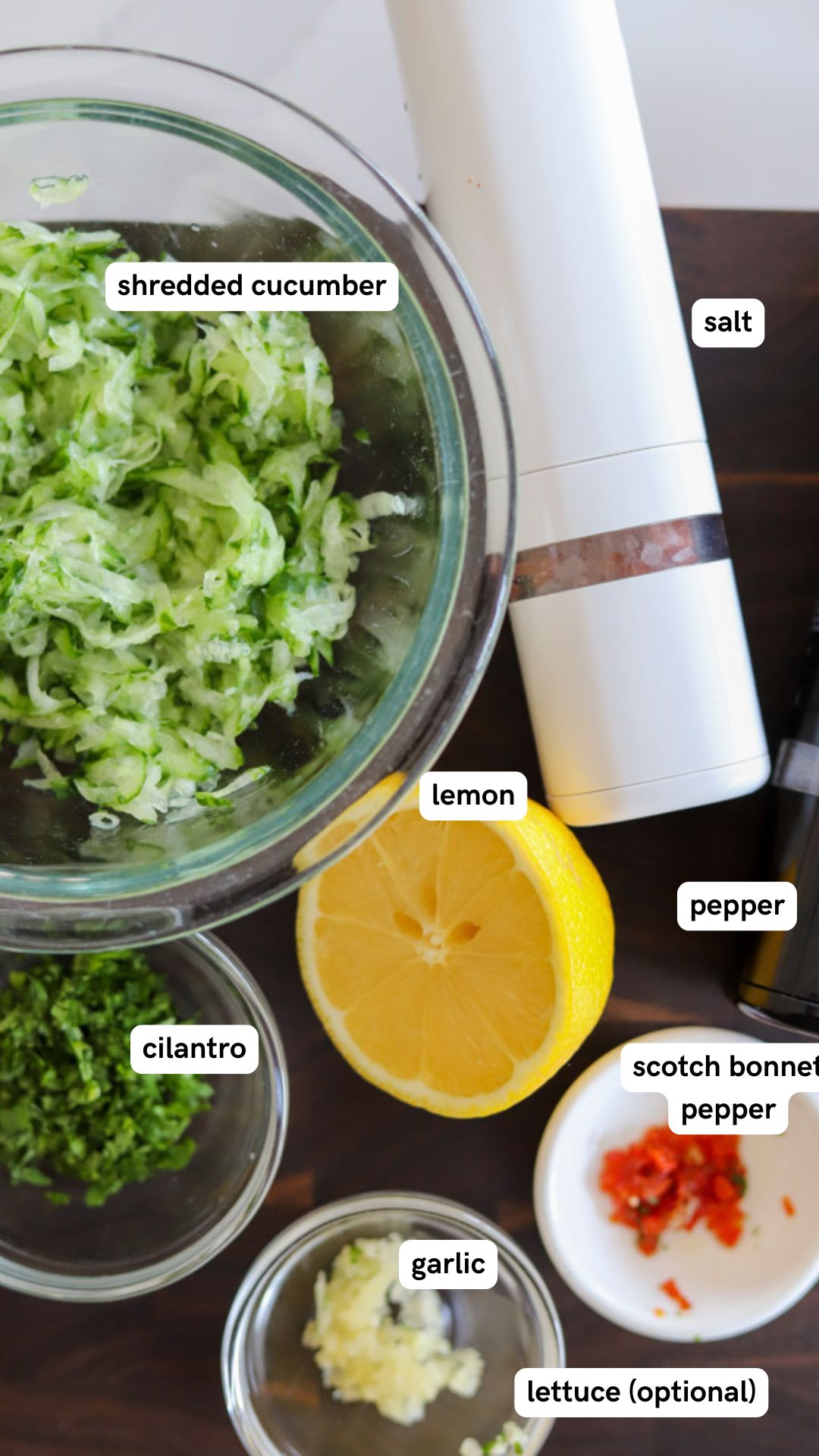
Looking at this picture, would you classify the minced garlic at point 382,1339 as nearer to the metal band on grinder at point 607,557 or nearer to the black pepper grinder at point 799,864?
the black pepper grinder at point 799,864

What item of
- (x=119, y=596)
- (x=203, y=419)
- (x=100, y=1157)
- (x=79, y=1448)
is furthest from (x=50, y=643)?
(x=79, y=1448)

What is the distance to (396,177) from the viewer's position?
133 centimetres

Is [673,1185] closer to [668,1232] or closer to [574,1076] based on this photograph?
[668,1232]

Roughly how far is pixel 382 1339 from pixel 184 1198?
240 mm

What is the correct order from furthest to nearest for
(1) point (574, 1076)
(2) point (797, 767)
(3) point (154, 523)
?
(1) point (574, 1076) → (2) point (797, 767) → (3) point (154, 523)

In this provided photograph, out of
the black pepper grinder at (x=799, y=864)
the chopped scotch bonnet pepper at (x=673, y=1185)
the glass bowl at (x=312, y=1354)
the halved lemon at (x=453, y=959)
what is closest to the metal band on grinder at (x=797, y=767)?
the black pepper grinder at (x=799, y=864)

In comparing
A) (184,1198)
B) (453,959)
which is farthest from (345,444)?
(184,1198)

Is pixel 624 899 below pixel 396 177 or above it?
below

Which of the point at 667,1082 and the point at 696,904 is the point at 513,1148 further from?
the point at 696,904

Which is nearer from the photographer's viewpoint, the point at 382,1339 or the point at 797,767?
the point at 797,767

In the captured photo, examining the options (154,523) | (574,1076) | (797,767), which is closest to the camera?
(154,523)

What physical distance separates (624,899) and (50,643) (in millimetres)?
595

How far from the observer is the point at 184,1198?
133 centimetres

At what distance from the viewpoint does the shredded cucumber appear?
967 mm
